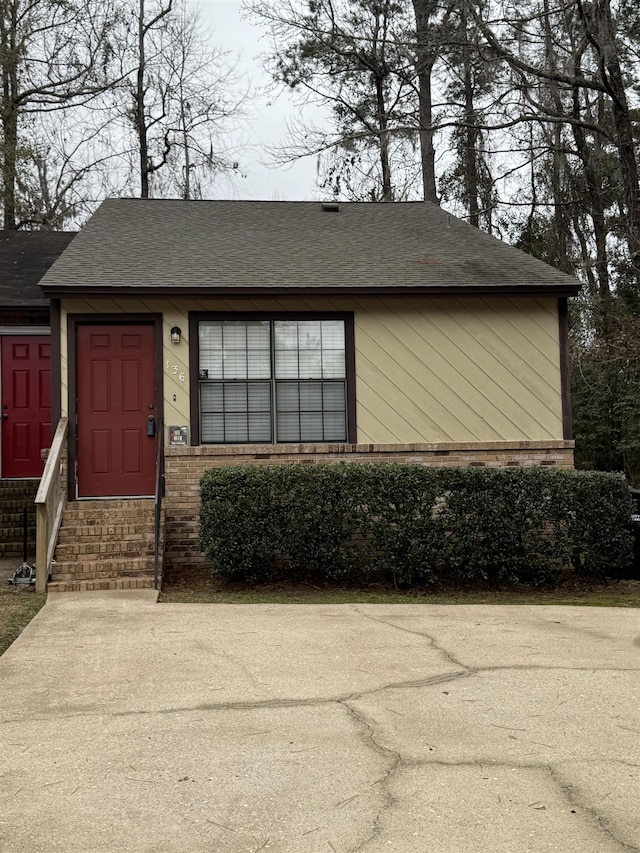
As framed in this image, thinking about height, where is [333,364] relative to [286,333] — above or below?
below

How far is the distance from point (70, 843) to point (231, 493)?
5235 mm

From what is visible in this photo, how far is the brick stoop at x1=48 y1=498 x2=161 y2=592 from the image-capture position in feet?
25.3

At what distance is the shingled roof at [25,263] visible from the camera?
1111 centimetres

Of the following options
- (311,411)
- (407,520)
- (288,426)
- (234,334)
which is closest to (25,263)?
(234,334)

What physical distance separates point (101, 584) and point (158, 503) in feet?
3.21

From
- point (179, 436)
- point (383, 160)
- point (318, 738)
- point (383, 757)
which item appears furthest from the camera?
point (383, 160)

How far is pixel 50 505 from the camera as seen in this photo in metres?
7.88

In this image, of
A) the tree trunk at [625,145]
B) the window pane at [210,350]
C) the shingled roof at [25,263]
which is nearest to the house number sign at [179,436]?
the window pane at [210,350]

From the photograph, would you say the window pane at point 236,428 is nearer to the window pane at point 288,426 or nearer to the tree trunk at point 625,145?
the window pane at point 288,426

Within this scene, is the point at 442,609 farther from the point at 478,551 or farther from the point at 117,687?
the point at 117,687

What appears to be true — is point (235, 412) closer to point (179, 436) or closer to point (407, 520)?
point (179, 436)

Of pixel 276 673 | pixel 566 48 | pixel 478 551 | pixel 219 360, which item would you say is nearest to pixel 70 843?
pixel 276 673

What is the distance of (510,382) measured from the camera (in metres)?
9.74

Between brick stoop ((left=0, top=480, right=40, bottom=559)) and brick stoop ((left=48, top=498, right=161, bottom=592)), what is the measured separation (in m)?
1.61
